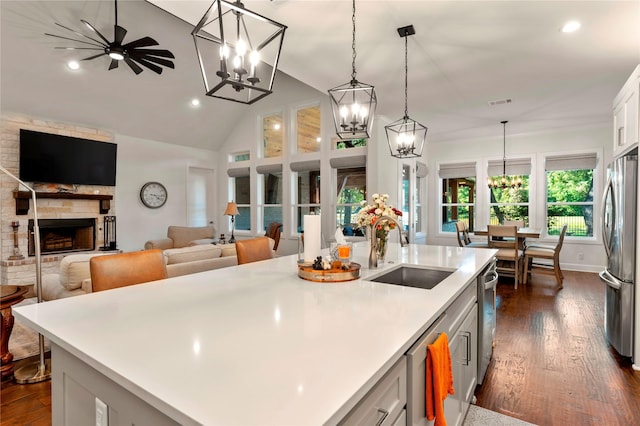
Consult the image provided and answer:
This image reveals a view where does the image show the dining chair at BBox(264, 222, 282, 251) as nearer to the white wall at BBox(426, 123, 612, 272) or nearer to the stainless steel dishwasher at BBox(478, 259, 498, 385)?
the white wall at BBox(426, 123, 612, 272)

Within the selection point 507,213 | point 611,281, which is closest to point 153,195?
point 611,281

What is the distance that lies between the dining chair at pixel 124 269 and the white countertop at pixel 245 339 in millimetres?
186

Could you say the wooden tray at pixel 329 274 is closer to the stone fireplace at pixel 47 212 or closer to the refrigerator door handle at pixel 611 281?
the refrigerator door handle at pixel 611 281

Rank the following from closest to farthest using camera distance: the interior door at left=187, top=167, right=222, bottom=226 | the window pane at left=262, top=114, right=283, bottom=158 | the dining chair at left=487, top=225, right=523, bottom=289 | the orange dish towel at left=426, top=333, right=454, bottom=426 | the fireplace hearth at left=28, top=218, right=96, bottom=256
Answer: the orange dish towel at left=426, top=333, right=454, bottom=426
the dining chair at left=487, top=225, right=523, bottom=289
the fireplace hearth at left=28, top=218, right=96, bottom=256
the window pane at left=262, top=114, right=283, bottom=158
the interior door at left=187, top=167, right=222, bottom=226

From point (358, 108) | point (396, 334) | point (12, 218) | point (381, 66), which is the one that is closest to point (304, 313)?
point (396, 334)

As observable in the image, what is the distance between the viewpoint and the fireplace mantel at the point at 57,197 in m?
5.31

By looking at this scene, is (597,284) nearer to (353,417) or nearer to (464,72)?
(464,72)

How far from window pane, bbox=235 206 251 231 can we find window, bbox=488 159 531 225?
575cm

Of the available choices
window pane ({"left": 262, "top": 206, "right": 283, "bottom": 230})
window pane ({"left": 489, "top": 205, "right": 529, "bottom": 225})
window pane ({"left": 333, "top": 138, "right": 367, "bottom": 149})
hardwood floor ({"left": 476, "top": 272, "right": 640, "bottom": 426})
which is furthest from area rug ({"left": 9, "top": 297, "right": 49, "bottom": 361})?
window pane ({"left": 489, "top": 205, "right": 529, "bottom": 225})

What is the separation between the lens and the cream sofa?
691 centimetres

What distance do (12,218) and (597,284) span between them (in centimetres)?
978

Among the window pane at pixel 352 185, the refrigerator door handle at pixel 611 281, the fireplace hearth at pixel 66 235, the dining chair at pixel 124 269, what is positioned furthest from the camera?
the window pane at pixel 352 185

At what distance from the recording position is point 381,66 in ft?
12.1

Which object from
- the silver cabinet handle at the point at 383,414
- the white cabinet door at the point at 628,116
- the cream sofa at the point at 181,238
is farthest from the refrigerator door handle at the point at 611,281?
the cream sofa at the point at 181,238
